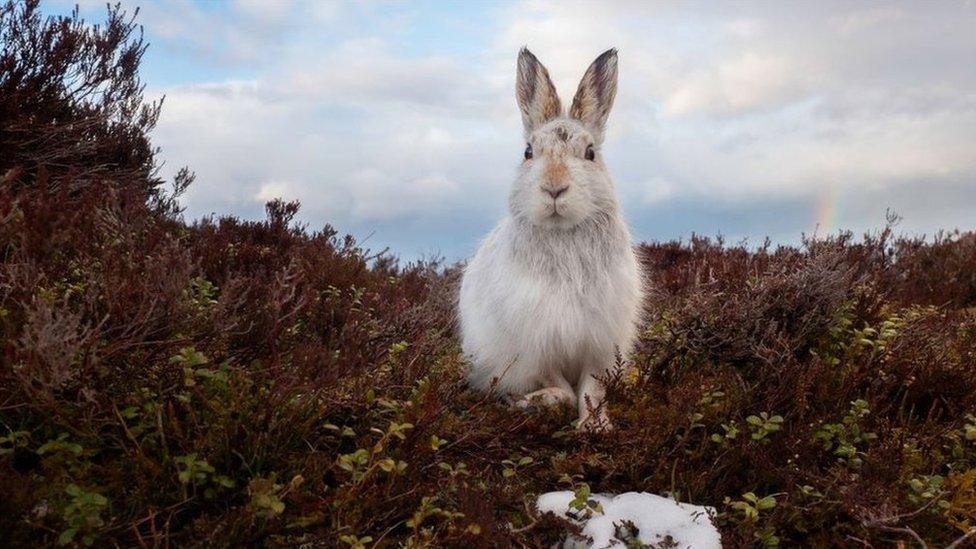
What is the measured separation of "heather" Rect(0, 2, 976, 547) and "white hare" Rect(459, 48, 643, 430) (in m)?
0.28

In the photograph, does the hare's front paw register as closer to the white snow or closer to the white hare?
the white hare

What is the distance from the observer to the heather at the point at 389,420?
2.75 m

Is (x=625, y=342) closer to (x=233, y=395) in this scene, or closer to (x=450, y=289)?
(x=233, y=395)

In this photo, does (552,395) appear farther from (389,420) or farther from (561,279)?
(389,420)

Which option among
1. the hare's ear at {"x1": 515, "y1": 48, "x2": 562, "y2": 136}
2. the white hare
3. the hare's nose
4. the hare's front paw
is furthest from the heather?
the hare's ear at {"x1": 515, "y1": 48, "x2": 562, "y2": 136}

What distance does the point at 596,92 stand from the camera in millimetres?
4762

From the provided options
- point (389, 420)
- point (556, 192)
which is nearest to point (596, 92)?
point (556, 192)

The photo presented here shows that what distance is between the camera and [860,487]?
3.24 m

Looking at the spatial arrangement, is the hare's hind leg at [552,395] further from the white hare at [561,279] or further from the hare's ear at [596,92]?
the hare's ear at [596,92]

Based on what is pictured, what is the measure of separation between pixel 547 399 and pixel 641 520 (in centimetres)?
116

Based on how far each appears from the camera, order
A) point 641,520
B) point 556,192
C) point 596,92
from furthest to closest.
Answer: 1. point 596,92
2. point 556,192
3. point 641,520

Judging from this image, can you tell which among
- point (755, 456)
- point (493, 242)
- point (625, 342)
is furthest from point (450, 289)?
point (755, 456)

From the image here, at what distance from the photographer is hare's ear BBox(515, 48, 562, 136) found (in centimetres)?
475

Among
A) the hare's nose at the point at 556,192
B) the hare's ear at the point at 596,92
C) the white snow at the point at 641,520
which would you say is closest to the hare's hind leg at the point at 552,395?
the white snow at the point at 641,520
